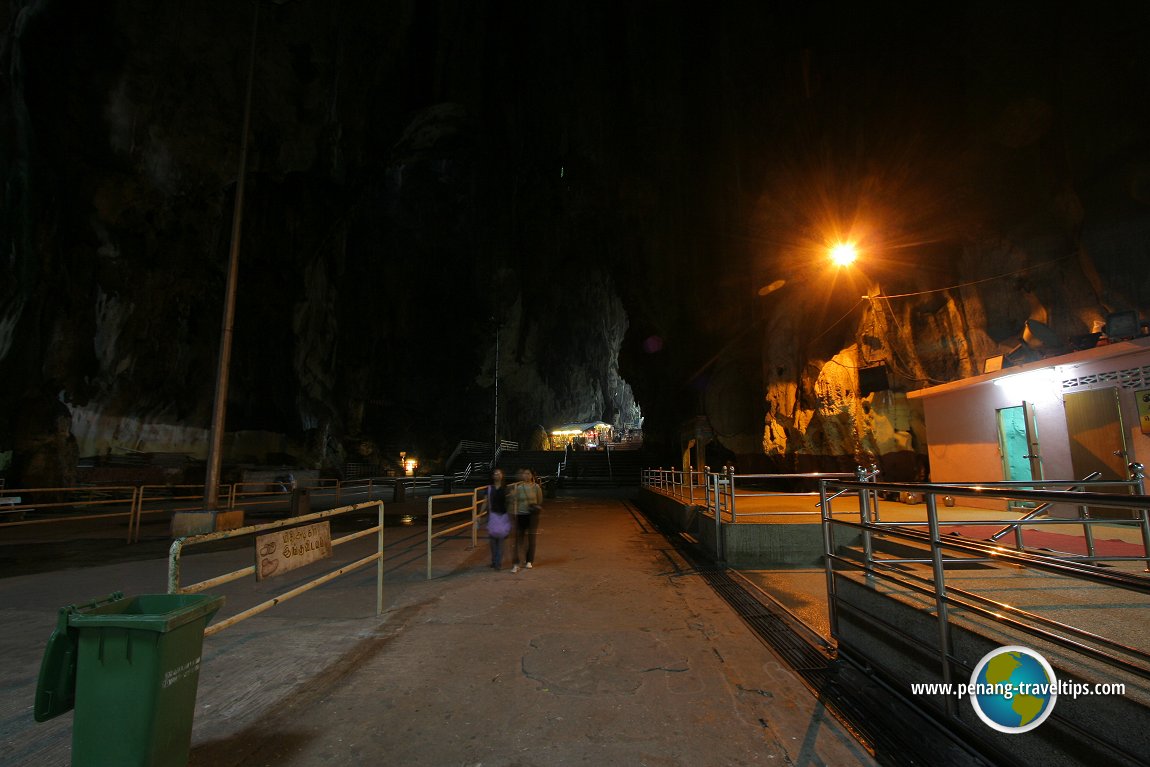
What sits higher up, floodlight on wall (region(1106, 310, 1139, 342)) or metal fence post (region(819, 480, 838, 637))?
floodlight on wall (region(1106, 310, 1139, 342))

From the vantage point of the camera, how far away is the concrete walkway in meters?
2.73

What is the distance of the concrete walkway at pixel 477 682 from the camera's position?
8.95 feet

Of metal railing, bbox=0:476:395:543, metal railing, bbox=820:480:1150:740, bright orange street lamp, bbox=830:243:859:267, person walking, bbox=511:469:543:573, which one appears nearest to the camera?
metal railing, bbox=820:480:1150:740

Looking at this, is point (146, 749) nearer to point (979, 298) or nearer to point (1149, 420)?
point (1149, 420)

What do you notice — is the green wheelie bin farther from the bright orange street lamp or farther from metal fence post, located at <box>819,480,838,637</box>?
the bright orange street lamp

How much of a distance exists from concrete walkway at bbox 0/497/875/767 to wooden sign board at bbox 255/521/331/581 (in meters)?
0.83

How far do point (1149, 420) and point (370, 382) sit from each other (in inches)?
1519

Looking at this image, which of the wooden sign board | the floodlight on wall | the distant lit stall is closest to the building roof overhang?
the floodlight on wall

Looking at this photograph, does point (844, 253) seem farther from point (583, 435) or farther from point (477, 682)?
point (583, 435)

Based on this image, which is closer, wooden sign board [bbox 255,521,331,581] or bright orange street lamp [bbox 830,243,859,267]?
wooden sign board [bbox 255,521,331,581]

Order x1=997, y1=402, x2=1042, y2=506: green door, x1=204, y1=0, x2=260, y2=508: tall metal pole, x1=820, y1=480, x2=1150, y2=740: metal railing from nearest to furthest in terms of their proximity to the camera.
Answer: x1=820, y1=480, x2=1150, y2=740: metal railing
x1=997, y1=402, x2=1042, y2=506: green door
x1=204, y1=0, x2=260, y2=508: tall metal pole

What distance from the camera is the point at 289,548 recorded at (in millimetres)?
3791

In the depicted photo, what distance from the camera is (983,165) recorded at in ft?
35.6

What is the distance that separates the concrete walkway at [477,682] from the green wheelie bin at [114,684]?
28.4 inches
